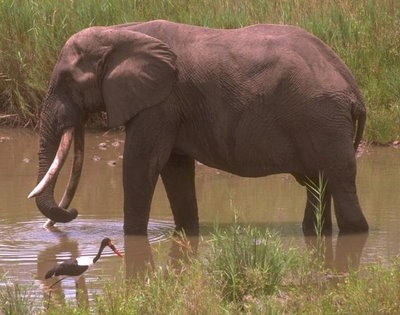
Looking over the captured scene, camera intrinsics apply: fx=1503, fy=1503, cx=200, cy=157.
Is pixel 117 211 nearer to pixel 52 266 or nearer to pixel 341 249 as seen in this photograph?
pixel 52 266

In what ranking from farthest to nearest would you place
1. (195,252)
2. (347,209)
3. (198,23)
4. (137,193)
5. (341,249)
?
(198,23)
(137,193)
(347,209)
(341,249)
(195,252)

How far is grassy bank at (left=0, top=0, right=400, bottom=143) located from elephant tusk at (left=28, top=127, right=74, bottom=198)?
4560mm

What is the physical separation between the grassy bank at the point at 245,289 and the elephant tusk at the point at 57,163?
1.80 m

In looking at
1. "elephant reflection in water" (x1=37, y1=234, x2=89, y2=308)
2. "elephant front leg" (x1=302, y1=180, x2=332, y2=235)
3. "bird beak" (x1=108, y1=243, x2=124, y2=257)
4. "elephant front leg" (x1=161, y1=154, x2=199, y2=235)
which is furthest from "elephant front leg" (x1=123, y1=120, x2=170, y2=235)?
"elephant front leg" (x1=302, y1=180, x2=332, y2=235)

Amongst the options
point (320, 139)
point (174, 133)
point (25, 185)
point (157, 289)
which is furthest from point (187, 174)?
point (157, 289)

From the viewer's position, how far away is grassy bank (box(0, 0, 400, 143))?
1545 cm

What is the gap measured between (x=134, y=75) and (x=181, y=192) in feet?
3.20

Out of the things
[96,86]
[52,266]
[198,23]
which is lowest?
[52,266]

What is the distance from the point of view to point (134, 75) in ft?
36.4

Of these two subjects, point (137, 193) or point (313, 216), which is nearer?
point (137, 193)

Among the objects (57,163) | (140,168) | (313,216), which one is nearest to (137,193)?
(140,168)

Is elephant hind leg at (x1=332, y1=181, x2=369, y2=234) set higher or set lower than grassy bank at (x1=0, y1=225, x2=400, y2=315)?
higher

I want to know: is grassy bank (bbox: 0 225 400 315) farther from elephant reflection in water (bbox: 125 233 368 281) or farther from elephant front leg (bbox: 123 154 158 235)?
elephant front leg (bbox: 123 154 158 235)

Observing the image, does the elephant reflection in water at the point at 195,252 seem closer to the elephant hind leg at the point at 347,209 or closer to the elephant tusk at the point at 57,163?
the elephant hind leg at the point at 347,209
